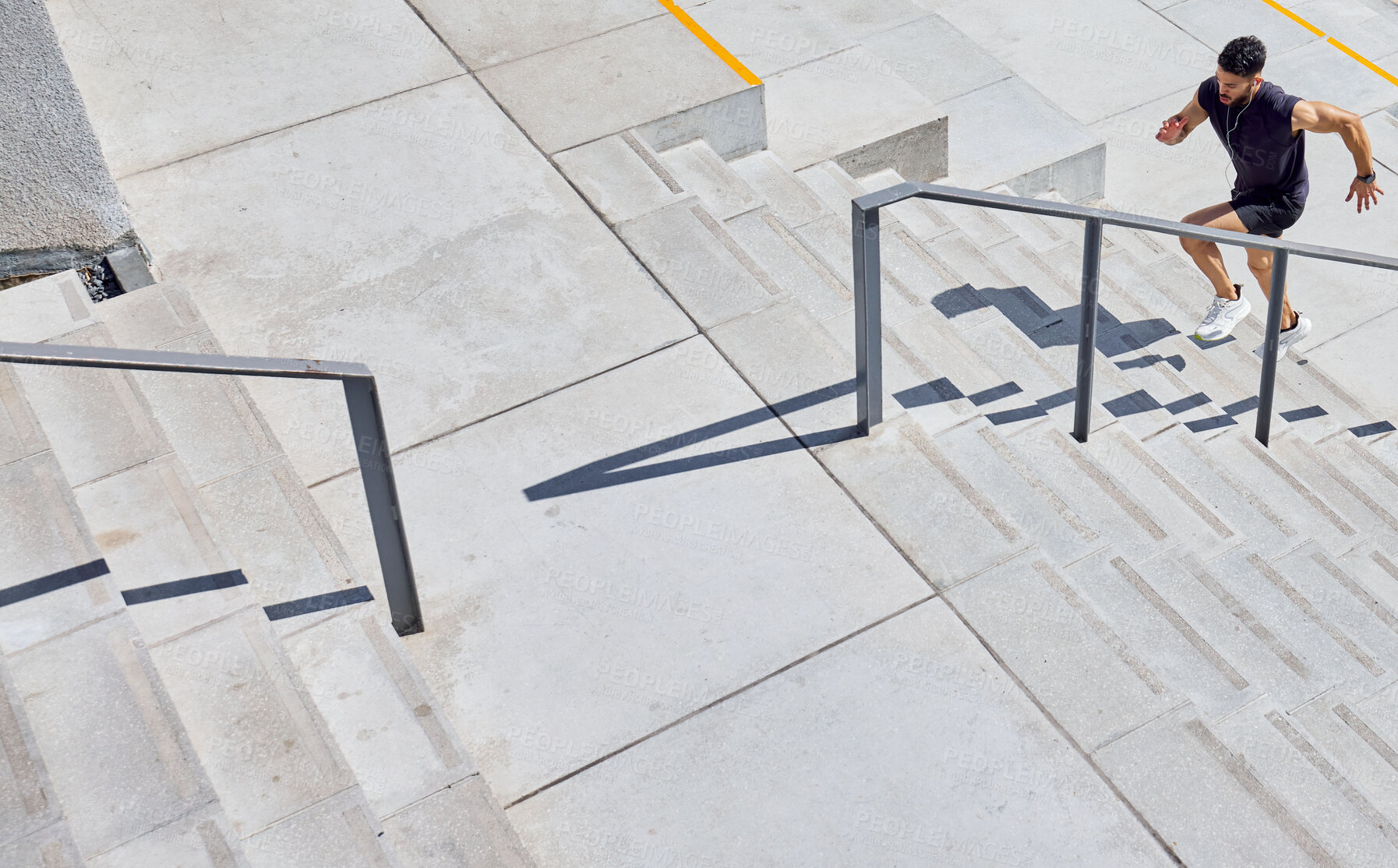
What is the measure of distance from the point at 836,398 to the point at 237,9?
4.12m

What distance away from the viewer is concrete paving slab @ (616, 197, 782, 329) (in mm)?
5016

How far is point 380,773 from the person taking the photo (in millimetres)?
3490

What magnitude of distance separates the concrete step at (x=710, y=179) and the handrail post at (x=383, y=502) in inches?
96.4

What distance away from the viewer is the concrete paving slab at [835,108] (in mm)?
6820

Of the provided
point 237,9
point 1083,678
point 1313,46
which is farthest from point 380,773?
point 1313,46

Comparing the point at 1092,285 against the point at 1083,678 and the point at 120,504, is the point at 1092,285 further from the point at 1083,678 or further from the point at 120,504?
the point at 120,504

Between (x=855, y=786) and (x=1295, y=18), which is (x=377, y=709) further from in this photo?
(x=1295, y=18)

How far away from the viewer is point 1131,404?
19.6 ft

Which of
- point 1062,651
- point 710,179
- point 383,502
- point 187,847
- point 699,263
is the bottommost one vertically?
point 1062,651

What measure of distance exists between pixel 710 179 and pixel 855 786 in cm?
326

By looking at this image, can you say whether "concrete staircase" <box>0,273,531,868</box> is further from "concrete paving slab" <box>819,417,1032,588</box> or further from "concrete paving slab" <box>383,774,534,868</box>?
"concrete paving slab" <box>819,417,1032,588</box>

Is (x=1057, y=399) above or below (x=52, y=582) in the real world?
below

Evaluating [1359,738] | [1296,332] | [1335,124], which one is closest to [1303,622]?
[1359,738]

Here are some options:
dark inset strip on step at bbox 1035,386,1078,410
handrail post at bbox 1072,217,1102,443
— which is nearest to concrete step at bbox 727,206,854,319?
handrail post at bbox 1072,217,1102,443
